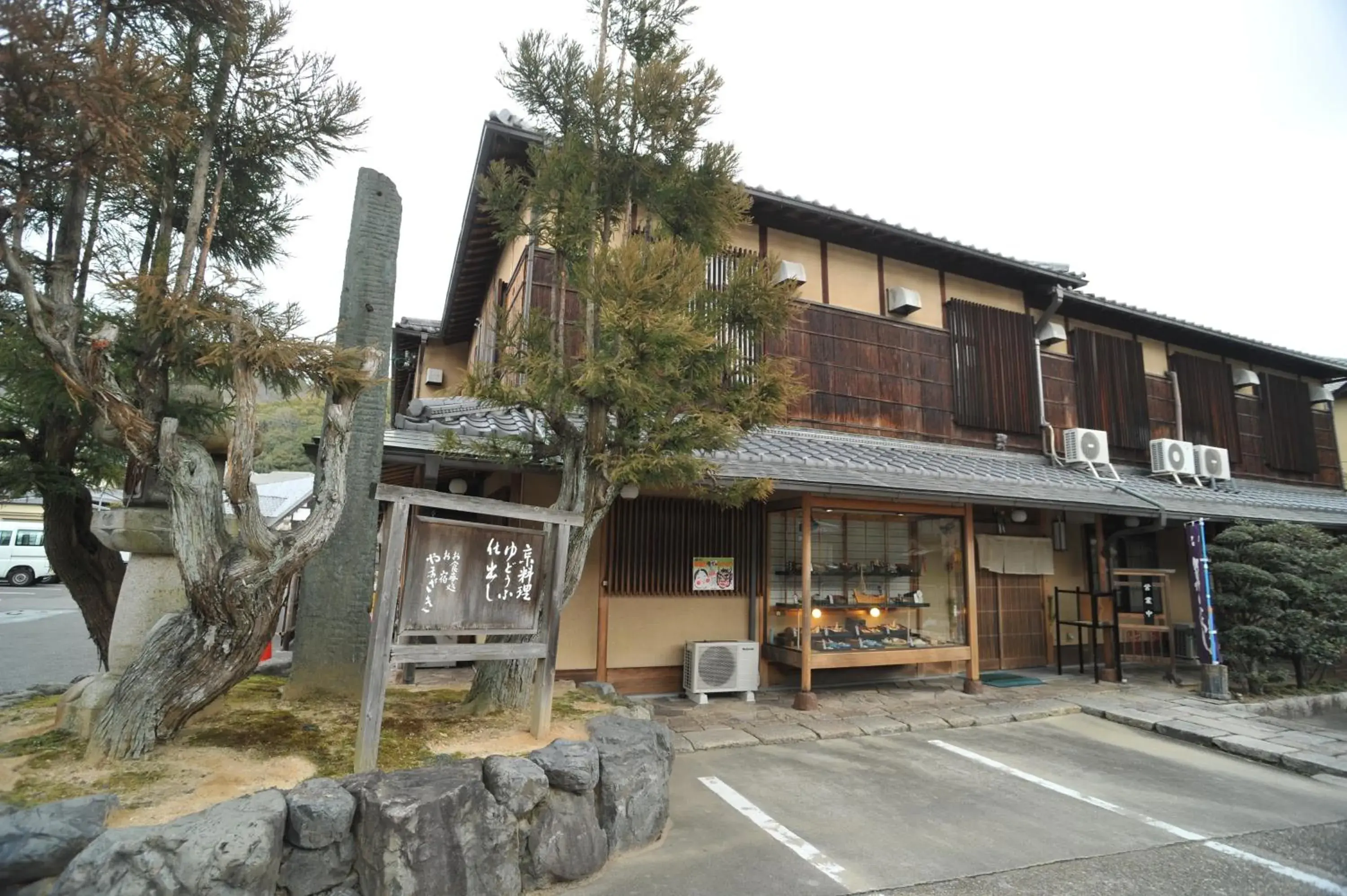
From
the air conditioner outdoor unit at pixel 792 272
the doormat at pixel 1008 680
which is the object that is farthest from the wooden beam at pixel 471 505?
the doormat at pixel 1008 680

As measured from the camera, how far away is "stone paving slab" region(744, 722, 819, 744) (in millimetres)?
6078

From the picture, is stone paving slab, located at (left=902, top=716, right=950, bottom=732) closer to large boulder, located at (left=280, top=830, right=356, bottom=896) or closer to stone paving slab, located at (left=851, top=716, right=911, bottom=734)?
stone paving slab, located at (left=851, top=716, right=911, bottom=734)

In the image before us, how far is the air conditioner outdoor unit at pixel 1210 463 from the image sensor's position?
1184 cm

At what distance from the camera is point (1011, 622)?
10016mm

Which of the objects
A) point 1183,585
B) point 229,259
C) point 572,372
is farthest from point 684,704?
point 1183,585

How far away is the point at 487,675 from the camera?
4.90 m

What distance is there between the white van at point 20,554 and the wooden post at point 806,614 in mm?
27098

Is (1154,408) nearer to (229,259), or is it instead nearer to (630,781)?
(630,781)

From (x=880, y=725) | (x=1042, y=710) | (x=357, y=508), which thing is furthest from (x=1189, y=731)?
(x=357, y=508)

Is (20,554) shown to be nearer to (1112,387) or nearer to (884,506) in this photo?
(884,506)

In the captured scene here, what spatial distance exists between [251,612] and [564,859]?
2122mm

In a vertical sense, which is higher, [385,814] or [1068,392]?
[1068,392]

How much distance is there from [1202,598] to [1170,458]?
417cm

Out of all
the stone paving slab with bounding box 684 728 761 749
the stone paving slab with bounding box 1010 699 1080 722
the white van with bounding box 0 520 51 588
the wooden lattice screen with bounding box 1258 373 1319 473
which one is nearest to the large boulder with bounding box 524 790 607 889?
the stone paving slab with bounding box 684 728 761 749
